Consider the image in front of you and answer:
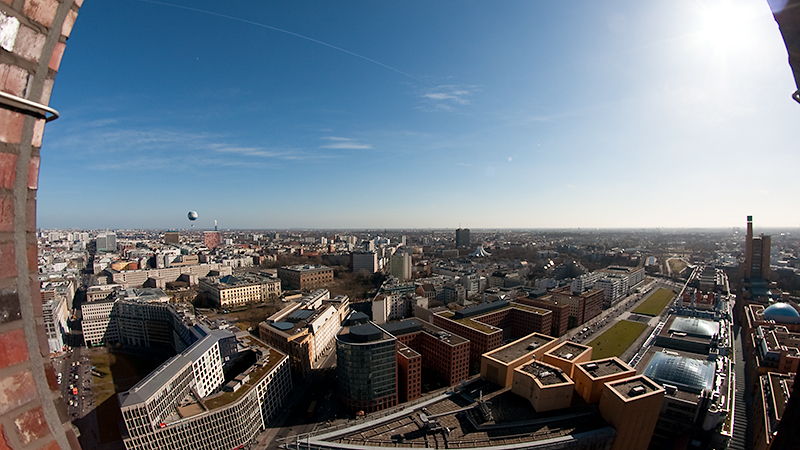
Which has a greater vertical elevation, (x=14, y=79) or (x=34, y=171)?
(x=14, y=79)

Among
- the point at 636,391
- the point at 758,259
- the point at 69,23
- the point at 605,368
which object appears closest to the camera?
the point at 69,23

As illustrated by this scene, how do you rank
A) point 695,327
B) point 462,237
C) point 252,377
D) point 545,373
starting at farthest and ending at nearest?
1. point 462,237
2. point 695,327
3. point 252,377
4. point 545,373

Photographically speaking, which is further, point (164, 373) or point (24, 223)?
point (164, 373)

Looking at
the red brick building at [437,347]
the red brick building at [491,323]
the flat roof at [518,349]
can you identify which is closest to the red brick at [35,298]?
the red brick building at [437,347]

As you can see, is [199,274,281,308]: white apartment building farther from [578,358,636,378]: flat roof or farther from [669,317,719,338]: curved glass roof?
[669,317,719,338]: curved glass roof

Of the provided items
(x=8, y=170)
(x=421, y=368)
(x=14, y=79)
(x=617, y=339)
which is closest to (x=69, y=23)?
(x=14, y=79)

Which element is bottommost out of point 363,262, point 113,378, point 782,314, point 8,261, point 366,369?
point 113,378

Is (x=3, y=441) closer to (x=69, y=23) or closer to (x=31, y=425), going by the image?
(x=31, y=425)

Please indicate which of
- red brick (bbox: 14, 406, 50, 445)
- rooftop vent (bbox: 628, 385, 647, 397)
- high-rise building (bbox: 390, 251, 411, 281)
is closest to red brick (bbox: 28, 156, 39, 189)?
red brick (bbox: 14, 406, 50, 445)
